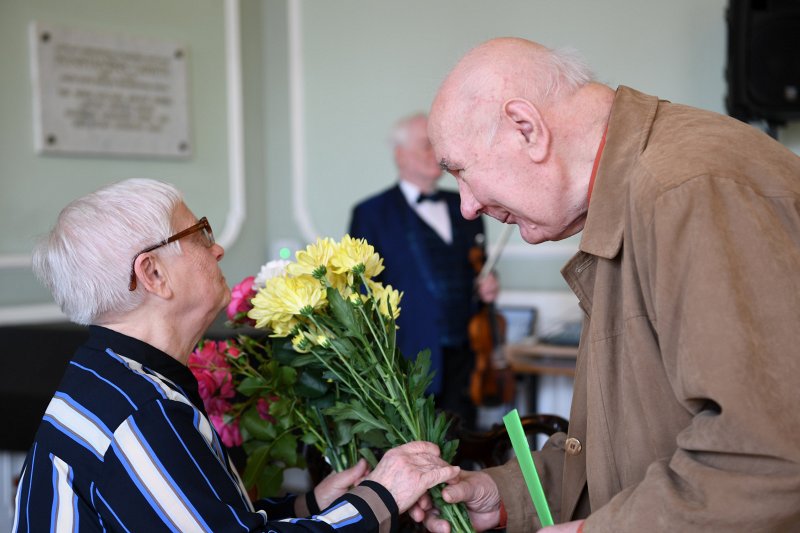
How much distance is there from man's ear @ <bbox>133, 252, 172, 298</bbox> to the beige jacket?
28.7 inches

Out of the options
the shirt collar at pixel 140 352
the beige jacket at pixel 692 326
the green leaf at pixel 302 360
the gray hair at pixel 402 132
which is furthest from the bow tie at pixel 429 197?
the beige jacket at pixel 692 326

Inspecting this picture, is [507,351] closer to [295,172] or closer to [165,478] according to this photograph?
→ [295,172]

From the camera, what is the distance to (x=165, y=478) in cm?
128

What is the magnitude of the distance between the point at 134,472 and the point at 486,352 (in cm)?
278

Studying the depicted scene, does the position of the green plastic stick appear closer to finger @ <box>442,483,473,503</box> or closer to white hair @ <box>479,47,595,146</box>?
finger @ <box>442,483,473,503</box>

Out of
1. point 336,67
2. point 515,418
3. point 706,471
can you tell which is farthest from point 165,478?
point 336,67

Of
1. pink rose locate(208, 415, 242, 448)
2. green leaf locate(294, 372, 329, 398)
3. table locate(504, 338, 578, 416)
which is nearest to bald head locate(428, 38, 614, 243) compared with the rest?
green leaf locate(294, 372, 329, 398)

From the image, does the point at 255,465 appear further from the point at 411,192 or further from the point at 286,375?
the point at 411,192

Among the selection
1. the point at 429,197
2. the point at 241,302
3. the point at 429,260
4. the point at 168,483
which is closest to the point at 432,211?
the point at 429,197

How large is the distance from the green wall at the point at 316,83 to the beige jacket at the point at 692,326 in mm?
2763

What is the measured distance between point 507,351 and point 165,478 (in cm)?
294

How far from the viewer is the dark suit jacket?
391 centimetres

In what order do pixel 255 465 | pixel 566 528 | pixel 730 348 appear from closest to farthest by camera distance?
1. pixel 730 348
2. pixel 566 528
3. pixel 255 465

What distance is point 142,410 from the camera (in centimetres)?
132
